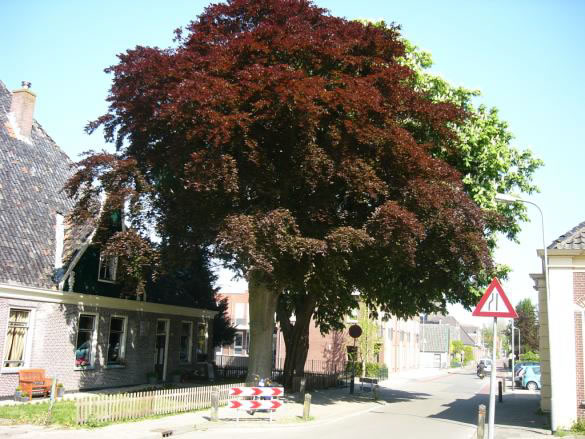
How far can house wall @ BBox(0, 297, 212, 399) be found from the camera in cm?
2019

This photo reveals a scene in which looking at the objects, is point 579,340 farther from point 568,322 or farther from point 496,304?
point 496,304

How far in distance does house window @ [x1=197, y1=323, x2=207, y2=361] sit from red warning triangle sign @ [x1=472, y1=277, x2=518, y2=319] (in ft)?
71.9

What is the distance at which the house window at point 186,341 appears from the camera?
A: 29859 millimetres

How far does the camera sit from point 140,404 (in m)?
16.5

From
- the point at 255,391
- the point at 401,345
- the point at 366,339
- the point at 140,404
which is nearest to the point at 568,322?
the point at 255,391

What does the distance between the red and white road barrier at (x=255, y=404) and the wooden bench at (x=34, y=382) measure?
24.5ft

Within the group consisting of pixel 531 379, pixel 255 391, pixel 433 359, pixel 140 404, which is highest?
pixel 255 391

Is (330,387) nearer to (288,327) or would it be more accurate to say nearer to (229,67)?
(288,327)

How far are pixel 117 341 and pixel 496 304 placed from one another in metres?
18.2

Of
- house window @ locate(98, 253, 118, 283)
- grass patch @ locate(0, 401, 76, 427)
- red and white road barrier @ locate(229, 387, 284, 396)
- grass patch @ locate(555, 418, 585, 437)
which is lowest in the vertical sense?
grass patch @ locate(0, 401, 76, 427)

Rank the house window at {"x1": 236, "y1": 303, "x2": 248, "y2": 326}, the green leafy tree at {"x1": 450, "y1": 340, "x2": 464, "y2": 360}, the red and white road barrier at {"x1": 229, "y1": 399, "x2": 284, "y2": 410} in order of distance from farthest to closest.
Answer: the green leafy tree at {"x1": 450, "y1": 340, "x2": 464, "y2": 360} < the house window at {"x1": 236, "y1": 303, "x2": 248, "y2": 326} < the red and white road barrier at {"x1": 229, "y1": 399, "x2": 284, "y2": 410}

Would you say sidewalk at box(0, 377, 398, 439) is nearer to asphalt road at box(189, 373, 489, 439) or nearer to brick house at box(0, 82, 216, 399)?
asphalt road at box(189, 373, 489, 439)

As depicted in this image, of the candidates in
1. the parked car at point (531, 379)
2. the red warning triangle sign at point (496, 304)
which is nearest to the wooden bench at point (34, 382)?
the red warning triangle sign at point (496, 304)

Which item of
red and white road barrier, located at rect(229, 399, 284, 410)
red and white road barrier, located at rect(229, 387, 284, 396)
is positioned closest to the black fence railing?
red and white road barrier, located at rect(229, 387, 284, 396)
